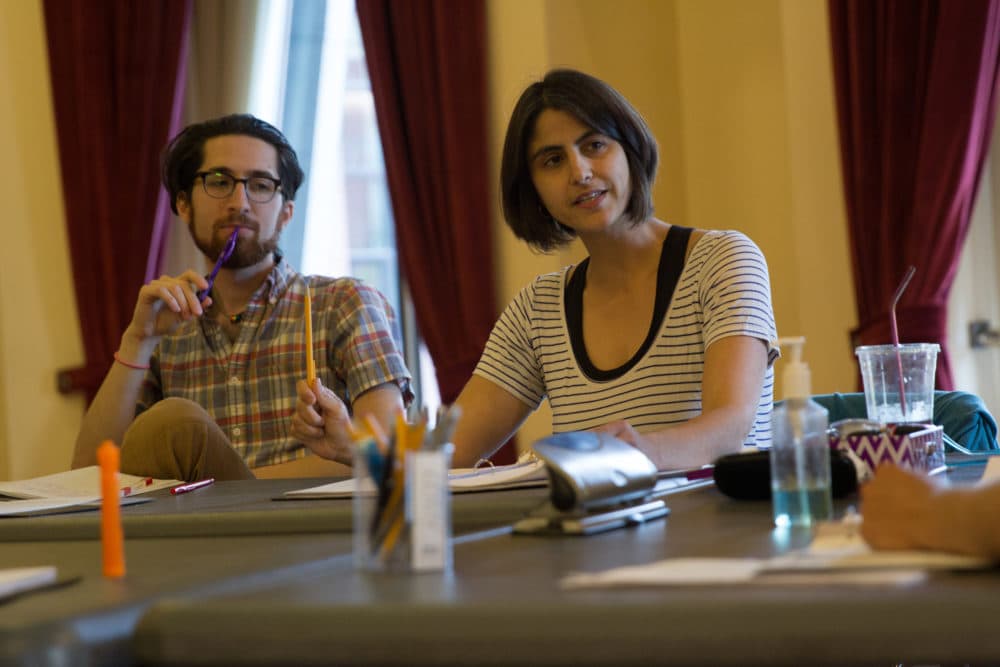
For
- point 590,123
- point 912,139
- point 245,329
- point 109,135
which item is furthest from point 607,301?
point 109,135

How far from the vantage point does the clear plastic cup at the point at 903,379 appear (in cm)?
149

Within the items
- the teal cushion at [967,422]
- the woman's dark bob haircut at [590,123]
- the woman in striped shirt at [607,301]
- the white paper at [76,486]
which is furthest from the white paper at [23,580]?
the woman's dark bob haircut at [590,123]

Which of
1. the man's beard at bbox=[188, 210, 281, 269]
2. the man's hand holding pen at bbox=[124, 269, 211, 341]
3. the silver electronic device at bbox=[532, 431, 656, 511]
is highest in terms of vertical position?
the man's beard at bbox=[188, 210, 281, 269]

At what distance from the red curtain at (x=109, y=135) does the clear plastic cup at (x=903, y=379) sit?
3.28 m

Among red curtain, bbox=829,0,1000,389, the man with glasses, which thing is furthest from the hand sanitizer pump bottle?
red curtain, bbox=829,0,1000,389

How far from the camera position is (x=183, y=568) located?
107cm

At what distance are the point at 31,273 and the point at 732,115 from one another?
8.27 ft

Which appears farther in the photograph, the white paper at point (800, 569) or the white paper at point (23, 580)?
the white paper at point (23, 580)

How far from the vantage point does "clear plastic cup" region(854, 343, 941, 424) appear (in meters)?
1.49

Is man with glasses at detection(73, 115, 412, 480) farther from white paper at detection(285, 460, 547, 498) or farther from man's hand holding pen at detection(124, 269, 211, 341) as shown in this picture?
white paper at detection(285, 460, 547, 498)

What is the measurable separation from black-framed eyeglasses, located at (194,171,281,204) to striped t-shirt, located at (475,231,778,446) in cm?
87

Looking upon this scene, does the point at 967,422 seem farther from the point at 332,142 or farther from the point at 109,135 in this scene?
the point at 109,135

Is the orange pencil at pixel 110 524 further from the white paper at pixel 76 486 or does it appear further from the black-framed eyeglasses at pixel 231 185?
the black-framed eyeglasses at pixel 231 185

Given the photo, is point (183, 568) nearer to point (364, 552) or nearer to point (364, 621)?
point (364, 552)
